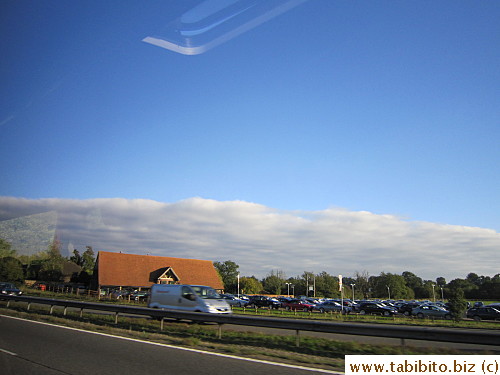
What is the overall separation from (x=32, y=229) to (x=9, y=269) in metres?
54.8

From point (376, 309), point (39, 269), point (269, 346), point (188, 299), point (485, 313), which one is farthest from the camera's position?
point (39, 269)

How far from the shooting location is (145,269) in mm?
65938

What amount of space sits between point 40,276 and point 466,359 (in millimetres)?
99225

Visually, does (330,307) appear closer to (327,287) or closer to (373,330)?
(373,330)

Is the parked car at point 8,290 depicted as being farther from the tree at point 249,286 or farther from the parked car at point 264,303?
the tree at point 249,286

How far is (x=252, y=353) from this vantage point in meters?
9.99

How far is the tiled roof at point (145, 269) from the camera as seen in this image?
6162 cm

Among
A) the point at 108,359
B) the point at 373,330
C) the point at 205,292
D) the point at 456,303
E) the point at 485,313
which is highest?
the point at 205,292

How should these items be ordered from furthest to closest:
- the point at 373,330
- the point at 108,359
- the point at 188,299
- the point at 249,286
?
the point at 249,286 → the point at 188,299 → the point at 373,330 → the point at 108,359

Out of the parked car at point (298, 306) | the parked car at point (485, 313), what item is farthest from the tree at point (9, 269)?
the parked car at point (485, 313)

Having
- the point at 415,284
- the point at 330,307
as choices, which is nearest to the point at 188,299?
the point at 330,307

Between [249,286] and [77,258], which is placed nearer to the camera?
[249,286]

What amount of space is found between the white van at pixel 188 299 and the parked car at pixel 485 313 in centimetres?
2977

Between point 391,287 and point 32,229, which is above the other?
point 32,229
